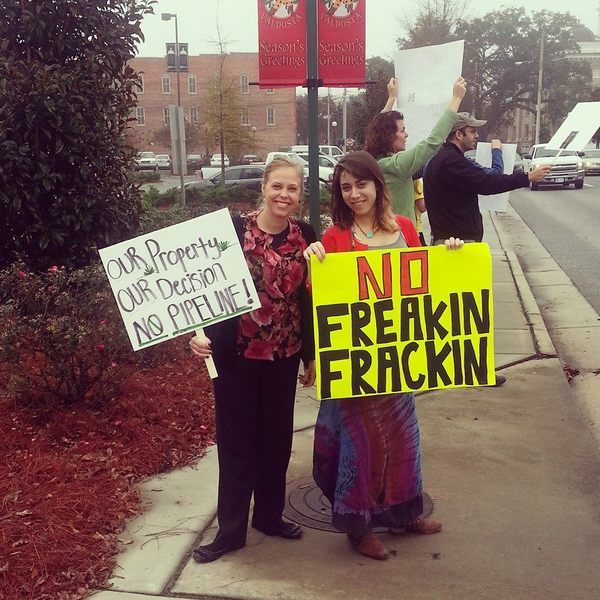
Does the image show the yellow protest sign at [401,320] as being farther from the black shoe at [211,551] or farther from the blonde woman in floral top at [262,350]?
the black shoe at [211,551]

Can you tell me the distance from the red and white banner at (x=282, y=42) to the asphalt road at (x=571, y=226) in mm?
4706

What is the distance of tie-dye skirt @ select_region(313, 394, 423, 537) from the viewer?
3195mm

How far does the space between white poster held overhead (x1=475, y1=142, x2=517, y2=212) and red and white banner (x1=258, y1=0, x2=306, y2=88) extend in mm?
1636

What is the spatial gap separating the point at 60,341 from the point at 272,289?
1.59 metres

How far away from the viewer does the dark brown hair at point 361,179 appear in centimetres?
311

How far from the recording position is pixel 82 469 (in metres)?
3.80

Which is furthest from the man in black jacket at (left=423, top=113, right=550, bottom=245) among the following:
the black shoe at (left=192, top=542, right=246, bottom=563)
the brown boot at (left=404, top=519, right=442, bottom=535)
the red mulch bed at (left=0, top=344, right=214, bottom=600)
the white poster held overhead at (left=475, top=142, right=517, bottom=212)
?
the black shoe at (left=192, top=542, right=246, bottom=563)

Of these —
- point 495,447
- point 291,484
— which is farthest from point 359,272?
point 495,447

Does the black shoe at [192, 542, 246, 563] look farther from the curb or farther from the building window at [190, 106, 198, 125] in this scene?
the building window at [190, 106, 198, 125]

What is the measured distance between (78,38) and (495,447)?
4255 mm

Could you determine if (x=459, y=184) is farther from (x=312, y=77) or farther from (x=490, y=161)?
(x=312, y=77)

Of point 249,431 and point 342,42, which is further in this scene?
point 342,42

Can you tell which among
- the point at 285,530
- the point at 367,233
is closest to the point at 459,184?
the point at 367,233

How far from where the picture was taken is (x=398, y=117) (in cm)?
470
